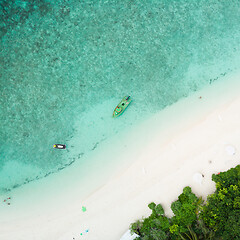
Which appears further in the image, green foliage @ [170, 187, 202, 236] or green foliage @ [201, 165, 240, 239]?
green foliage @ [170, 187, 202, 236]

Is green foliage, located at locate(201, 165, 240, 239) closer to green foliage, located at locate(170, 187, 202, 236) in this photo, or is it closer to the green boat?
green foliage, located at locate(170, 187, 202, 236)

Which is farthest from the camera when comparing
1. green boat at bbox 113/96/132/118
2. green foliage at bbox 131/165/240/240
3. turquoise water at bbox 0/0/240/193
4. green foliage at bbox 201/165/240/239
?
turquoise water at bbox 0/0/240/193

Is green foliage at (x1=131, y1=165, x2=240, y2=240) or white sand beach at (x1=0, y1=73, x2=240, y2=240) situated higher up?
white sand beach at (x1=0, y1=73, x2=240, y2=240)

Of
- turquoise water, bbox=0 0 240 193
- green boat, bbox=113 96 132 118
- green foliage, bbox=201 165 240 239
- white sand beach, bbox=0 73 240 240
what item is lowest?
green foliage, bbox=201 165 240 239

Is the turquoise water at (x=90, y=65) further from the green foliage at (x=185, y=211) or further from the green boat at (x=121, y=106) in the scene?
the green foliage at (x=185, y=211)

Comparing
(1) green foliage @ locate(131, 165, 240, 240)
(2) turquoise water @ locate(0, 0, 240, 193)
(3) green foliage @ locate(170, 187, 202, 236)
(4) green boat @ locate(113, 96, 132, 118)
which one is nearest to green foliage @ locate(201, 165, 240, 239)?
(1) green foliage @ locate(131, 165, 240, 240)

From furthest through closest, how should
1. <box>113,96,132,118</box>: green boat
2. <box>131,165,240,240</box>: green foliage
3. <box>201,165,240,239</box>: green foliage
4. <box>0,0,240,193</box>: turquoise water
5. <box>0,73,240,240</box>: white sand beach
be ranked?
<box>0,0,240,193</box>: turquoise water < <box>113,96,132,118</box>: green boat < <box>0,73,240,240</box>: white sand beach < <box>131,165,240,240</box>: green foliage < <box>201,165,240,239</box>: green foliage

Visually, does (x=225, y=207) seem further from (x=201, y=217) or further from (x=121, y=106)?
(x=121, y=106)
